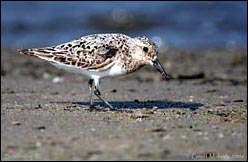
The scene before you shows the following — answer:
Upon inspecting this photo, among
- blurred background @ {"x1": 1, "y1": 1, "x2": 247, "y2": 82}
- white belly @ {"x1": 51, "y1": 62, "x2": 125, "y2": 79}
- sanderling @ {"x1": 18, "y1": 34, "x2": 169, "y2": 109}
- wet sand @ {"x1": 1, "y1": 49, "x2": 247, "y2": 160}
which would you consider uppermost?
blurred background @ {"x1": 1, "y1": 1, "x2": 247, "y2": 82}

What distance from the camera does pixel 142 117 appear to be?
27.5ft

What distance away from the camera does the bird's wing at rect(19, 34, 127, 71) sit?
8.93 metres

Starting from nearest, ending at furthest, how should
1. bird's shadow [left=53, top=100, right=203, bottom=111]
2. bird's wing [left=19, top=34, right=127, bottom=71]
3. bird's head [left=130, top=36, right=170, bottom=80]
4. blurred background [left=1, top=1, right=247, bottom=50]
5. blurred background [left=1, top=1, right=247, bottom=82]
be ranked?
1. bird's wing [left=19, top=34, right=127, bottom=71]
2. bird's head [left=130, top=36, right=170, bottom=80]
3. bird's shadow [left=53, top=100, right=203, bottom=111]
4. blurred background [left=1, top=1, right=247, bottom=82]
5. blurred background [left=1, top=1, right=247, bottom=50]

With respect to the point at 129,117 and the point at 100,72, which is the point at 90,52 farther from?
the point at 129,117

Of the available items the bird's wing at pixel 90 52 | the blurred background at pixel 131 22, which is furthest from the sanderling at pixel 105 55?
the blurred background at pixel 131 22

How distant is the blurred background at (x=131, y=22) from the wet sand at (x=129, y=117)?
595cm

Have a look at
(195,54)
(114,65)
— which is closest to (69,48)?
(114,65)

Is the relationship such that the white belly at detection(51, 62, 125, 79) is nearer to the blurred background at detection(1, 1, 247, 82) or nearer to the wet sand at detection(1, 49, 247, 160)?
the wet sand at detection(1, 49, 247, 160)

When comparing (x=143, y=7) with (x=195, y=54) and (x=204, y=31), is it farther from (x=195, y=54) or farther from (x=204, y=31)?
(x=195, y=54)

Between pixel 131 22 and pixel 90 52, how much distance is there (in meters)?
14.4

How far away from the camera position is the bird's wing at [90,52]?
8930 mm

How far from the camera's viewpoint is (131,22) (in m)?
23.3

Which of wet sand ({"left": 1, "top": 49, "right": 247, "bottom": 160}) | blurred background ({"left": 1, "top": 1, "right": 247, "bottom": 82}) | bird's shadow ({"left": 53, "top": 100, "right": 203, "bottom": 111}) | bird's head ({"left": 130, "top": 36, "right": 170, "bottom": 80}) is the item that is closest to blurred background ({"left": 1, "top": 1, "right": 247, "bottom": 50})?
blurred background ({"left": 1, "top": 1, "right": 247, "bottom": 82})

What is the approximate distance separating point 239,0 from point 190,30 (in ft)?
10.5
